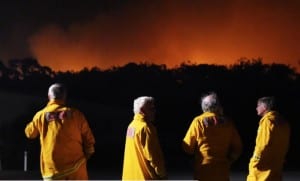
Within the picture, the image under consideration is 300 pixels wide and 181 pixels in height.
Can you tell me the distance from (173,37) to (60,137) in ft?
25.9

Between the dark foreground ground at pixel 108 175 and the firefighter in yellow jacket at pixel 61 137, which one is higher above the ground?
the firefighter in yellow jacket at pixel 61 137

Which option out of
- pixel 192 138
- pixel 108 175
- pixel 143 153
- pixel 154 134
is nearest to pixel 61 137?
pixel 143 153

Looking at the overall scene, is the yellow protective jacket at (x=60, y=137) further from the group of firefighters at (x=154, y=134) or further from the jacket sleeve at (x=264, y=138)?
the jacket sleeve at (x=264, y=138)

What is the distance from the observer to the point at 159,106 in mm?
14383

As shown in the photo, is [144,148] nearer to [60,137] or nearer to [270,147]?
[60,137]

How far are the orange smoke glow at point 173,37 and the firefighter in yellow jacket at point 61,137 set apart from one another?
7420 mm

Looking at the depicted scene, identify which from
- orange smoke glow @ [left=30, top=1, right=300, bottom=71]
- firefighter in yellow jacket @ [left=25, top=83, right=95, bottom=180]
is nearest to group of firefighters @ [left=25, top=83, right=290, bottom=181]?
firefighter in yellow jacket @ [left=25, top=83, right=95, bottom=180]

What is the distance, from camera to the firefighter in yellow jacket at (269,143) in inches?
258

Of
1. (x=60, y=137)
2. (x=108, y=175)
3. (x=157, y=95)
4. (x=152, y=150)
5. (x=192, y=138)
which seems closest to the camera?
(x=152, y=150)

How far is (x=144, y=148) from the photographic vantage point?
5.91 m

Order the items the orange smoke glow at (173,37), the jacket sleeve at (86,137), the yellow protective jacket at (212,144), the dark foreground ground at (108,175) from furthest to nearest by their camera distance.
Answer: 1. the orange smoke glow at (173,37)
2. the dark foreground ground at (108,175)
3. the jacket sleeve at (86,137)
4. the yellow protective jacket at (212,144)

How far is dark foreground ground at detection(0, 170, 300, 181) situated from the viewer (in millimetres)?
11906

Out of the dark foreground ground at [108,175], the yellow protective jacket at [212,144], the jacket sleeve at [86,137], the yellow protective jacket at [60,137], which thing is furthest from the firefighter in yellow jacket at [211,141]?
the dark foreground ground at [108,175]

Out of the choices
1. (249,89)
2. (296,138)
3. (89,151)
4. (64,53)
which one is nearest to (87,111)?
(64,53)
